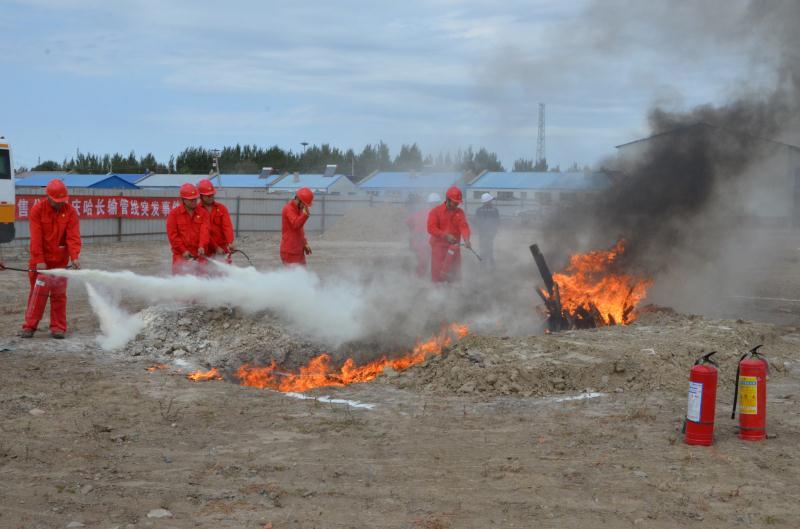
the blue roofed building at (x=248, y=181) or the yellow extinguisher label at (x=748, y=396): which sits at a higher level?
the blue roofed building at (x=248, y=181)

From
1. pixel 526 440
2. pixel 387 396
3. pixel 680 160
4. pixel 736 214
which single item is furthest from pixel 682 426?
pixel 736 214

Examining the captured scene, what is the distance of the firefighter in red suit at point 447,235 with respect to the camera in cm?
1142

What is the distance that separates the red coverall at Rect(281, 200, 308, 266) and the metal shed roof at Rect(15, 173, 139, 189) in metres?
32.2

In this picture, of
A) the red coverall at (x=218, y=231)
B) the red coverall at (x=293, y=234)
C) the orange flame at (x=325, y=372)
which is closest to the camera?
the orange flame at (x=325, y=372)

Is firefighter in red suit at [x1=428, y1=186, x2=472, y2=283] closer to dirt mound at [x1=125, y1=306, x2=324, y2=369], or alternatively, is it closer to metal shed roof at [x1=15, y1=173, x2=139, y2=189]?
dirt mound at [x1=125, y1=306, x2=324, y2=369]

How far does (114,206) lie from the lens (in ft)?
89.5

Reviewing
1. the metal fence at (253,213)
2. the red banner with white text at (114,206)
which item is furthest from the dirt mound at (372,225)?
the red banner with white text at (114,206)

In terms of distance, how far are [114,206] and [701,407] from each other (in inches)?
976

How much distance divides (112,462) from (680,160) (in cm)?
1052

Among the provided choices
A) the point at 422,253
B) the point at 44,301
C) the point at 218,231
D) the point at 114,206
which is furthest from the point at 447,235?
the point at 114,206

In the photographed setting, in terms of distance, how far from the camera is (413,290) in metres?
10.4

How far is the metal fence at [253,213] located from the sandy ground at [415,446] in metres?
18.1

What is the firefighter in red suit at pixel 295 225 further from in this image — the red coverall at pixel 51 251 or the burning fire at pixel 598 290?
the burning fire at pixel 598 290

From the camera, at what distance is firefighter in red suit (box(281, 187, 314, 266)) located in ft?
34.9
